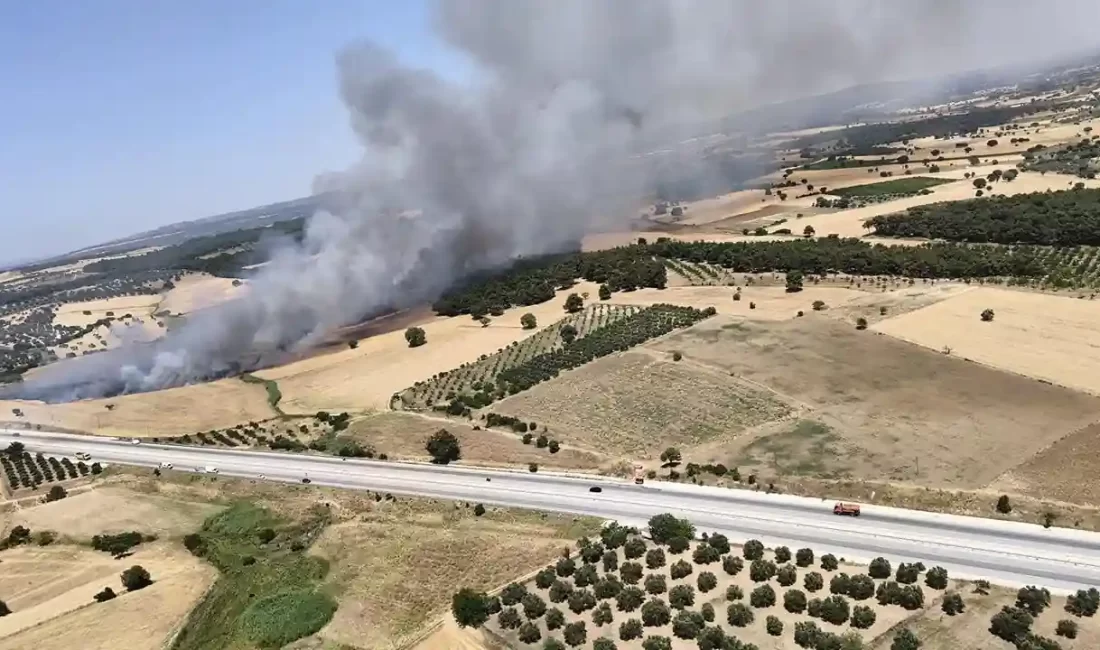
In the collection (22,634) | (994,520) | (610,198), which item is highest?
(610,198)

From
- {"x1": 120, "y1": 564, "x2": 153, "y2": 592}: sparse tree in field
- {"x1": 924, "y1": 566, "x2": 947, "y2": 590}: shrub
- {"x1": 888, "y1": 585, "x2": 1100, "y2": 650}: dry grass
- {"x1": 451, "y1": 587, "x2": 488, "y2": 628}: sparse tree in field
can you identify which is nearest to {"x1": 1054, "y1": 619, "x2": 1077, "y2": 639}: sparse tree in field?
{"x1": 888, "y1": 585, "x2": 1100, "y2": 650}: dry grass

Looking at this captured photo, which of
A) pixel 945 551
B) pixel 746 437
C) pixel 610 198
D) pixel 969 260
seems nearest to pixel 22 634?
pixel 746 437

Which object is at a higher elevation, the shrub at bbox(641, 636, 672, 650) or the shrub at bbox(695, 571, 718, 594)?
the shrub at bbox(641, 636, 672, 650)

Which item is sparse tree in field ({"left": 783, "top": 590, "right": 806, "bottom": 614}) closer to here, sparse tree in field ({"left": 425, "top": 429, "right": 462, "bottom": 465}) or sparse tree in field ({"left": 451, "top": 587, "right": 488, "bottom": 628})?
sparse tree in field ({"left": 451, "top": 587, "right": 488, "bottom": 628})

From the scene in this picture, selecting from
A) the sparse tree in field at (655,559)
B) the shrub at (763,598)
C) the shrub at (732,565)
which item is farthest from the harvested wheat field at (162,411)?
the shrub at (763,598)

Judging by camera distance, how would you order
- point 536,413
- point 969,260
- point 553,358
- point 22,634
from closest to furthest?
point 22,634 < point 536,413 < point 553,358 < point 969,260

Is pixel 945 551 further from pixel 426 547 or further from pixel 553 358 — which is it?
pixel 553 358
